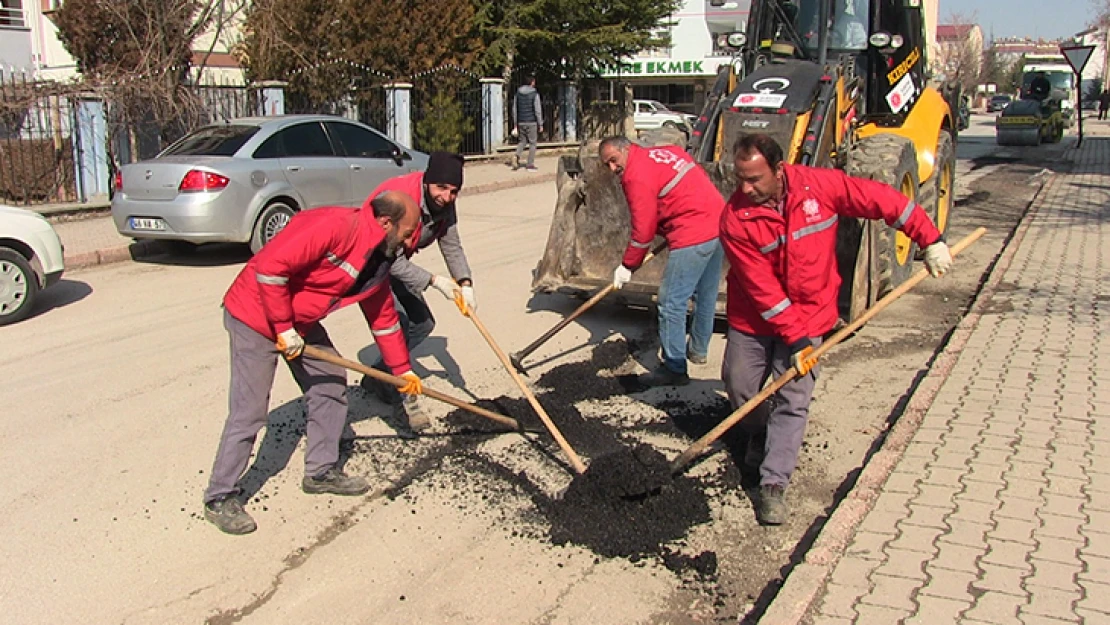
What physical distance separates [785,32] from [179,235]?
643 centimetres

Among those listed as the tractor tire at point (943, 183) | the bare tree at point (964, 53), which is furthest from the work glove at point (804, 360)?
the bare tree at point (964, 53)

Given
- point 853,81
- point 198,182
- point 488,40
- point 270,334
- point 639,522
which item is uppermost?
point 488,40

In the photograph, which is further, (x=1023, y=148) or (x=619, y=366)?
(x=1023, y=148)

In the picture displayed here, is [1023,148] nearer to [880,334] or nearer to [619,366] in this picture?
[880,334]

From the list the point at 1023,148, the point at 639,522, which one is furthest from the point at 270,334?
the point at 1023,148

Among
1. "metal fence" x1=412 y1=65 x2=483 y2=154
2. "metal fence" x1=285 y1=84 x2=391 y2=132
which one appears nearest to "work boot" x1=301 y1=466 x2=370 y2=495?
"metal fence" x1=285 y1=84 x2=391 y2=132

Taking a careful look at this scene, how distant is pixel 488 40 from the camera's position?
2453cm

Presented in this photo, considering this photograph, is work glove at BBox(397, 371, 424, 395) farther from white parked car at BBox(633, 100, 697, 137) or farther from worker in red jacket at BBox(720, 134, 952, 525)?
white parked car at BBox(633, 100, 697, 137)

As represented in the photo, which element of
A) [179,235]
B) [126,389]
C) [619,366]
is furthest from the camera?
[179,235]

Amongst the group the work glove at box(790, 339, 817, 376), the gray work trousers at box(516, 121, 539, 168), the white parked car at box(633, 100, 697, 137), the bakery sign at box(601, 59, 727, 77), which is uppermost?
the bakery sign at box(601, 59, 727, 77)

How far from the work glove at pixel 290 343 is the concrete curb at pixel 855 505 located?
2.24 m

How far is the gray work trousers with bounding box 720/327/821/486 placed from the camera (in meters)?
4.35

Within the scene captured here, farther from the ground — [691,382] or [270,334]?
[270,334]

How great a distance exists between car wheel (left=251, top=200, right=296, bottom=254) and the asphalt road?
2.65 meters
